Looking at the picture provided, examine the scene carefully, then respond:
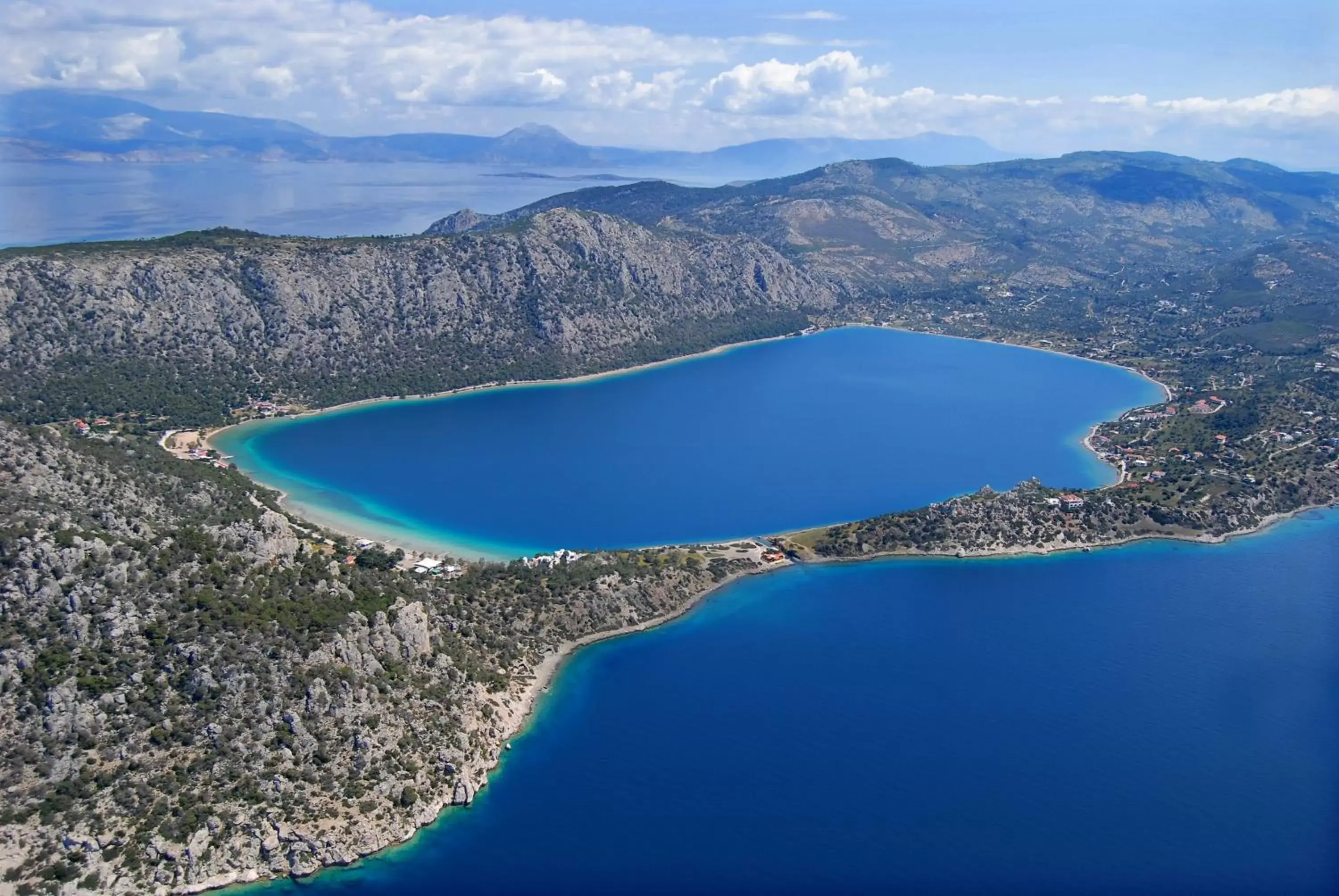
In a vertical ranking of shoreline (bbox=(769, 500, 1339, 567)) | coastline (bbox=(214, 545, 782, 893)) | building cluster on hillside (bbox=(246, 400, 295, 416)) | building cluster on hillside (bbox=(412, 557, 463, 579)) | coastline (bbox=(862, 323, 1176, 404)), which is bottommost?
coastline (bbox=(214, 545, 782, 893))

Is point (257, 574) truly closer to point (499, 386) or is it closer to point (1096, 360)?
point (499, 386)

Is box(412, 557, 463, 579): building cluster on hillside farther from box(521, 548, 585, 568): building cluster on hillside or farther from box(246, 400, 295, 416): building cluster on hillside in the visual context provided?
box(246, 400, 295, 416): building cluster on hillside

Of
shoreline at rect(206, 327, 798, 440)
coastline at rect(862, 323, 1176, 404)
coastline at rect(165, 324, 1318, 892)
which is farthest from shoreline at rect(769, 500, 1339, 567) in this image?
shoreline at rect(206, 327, 798, 440)

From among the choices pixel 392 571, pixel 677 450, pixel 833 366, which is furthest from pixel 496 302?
pixel 392 571

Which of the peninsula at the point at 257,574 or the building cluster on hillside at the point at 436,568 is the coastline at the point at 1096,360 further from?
the building cluster on hillside at the point at 436,568

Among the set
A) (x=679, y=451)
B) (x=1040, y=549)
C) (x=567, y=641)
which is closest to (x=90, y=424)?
(x=679, y=451)

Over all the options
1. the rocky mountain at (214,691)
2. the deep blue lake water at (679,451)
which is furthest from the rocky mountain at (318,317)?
the rocky mountain at (214,691)
